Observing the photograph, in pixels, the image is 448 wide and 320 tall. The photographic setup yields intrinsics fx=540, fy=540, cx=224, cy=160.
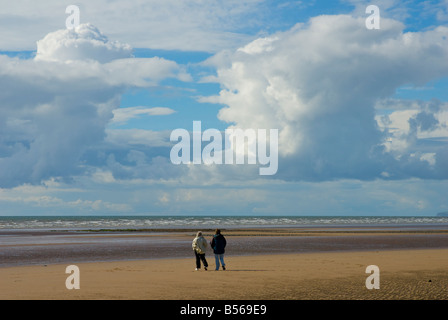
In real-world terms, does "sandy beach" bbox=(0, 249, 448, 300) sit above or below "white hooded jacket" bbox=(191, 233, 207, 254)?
below

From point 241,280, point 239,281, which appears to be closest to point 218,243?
point 241,280

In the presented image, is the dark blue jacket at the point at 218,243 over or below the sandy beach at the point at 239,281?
over

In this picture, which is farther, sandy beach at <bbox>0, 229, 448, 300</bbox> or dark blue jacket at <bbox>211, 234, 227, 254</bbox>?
dark blue jacket at <bbox>211, 234, 227, 254</bbox>

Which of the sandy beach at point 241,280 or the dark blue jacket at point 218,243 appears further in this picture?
the dark blue jacket at point 218,243

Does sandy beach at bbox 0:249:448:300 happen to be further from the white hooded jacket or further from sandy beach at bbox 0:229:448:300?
the white hooded jacket

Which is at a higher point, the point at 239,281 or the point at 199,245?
the point at 199,245

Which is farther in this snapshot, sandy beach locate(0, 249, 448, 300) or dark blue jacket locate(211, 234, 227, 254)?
dark blue jacket locate(211, 234, 227, 254)

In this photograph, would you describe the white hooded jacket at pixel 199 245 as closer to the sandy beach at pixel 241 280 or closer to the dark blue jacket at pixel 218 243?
the dark blue jacket at pixel 218 243

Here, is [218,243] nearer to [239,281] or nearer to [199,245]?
[199,245]

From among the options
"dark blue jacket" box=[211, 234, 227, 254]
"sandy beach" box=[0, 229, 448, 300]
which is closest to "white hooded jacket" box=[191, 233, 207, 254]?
"dark blue jacket" box=[211, 234, 227, 254]

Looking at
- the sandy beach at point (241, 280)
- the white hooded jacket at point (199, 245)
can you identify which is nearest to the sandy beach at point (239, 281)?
the sandy beach at point (241, 280)

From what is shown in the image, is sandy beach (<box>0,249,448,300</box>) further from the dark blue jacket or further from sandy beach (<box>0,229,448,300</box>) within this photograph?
the dark blue jacket
